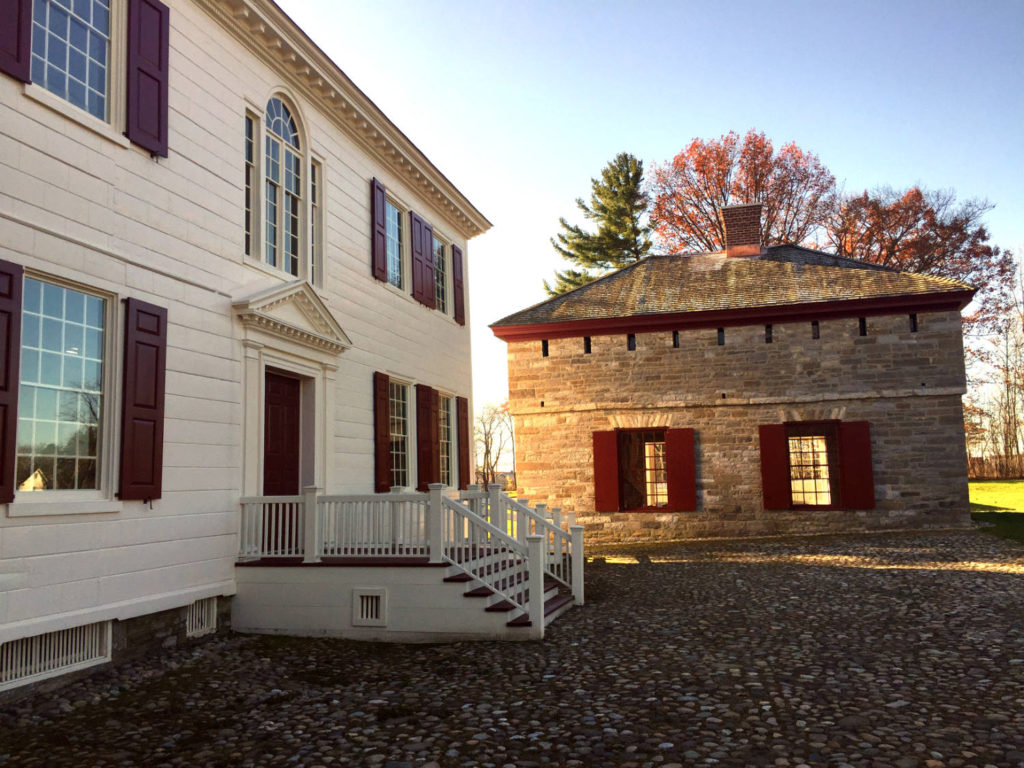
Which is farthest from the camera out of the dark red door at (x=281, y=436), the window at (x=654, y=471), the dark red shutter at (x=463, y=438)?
the window at (x=654, y=471)

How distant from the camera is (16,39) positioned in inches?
Answer: 213

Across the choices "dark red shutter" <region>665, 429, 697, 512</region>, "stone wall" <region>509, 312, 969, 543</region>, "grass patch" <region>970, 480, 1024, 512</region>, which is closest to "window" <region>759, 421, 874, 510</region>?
"stone wall" <region>509, 312, 969, 543</region>

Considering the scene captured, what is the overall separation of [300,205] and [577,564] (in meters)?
5.48

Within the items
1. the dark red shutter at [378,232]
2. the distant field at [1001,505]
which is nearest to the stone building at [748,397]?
the distant field at [1001,505]

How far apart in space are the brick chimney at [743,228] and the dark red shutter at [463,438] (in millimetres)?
8788

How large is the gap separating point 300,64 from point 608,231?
25411 mm

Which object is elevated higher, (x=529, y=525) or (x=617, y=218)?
(x=617, y=218)

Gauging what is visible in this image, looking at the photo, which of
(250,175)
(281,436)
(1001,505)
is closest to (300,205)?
(250,175)

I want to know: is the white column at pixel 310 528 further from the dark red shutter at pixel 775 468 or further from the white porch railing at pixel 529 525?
the dark red shutter at pixel 775 468

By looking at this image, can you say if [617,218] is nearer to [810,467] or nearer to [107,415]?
[810,467]

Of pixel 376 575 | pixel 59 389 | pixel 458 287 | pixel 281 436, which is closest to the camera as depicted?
pixel 59 389

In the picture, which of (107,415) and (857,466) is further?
(857,466)

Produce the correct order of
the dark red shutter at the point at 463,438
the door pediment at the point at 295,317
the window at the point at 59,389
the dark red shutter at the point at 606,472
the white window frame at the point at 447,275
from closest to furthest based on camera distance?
the window at the point at 59,389 → the door pediment at the point at 295,317 → the dark red shutter at the point at 463,438 → the white window frame at the point at 447,275 → the dark red shutter at the point at 606,472

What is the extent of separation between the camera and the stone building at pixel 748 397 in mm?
14945
